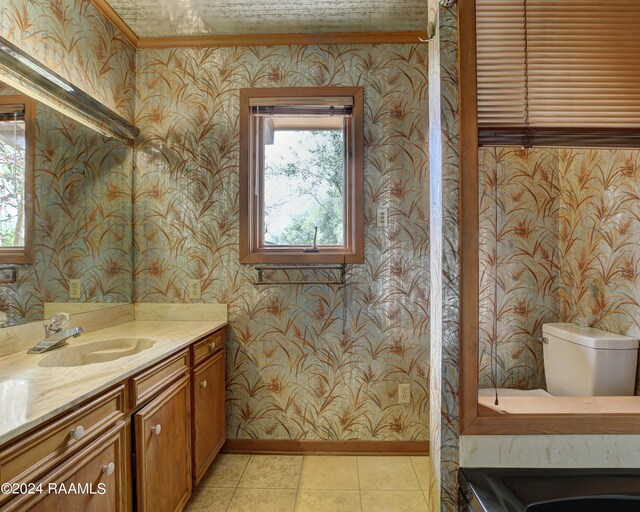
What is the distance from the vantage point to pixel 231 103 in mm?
2219

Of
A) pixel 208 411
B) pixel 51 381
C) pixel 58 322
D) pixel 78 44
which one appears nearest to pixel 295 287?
pixel 208 411

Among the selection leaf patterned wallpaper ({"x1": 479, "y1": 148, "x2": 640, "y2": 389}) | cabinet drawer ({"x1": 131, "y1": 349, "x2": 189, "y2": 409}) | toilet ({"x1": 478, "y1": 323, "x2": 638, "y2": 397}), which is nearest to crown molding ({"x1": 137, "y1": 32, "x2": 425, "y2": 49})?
leaf patterned wallpaper ({"x1": 479, "y1": 148, "x2": 640, "y2": 389})

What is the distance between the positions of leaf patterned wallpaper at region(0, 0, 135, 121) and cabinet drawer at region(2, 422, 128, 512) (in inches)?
65.4

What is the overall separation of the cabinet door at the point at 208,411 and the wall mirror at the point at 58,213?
72 cm

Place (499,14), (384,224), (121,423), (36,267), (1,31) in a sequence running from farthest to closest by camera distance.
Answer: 1. (384,224)
2. (36,267)
3. (1,31)
4. (121,423)
5. (499,14)

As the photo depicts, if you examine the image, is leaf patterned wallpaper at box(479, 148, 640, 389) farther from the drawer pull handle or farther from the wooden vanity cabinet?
the drawer pull handle

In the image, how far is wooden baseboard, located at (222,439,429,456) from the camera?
2.18 m

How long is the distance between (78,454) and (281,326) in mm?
1306

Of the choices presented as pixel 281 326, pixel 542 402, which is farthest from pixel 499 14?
pixel 281 326

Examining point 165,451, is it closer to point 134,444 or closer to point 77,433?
point 134,444

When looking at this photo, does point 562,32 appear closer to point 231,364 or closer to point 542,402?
point 542,402

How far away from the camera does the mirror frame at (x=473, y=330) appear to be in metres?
0.90

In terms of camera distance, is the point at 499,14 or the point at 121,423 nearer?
the point at 499,14

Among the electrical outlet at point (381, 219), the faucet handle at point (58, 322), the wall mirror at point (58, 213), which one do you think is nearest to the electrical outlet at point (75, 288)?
the wall mirror at point (58, 213)
